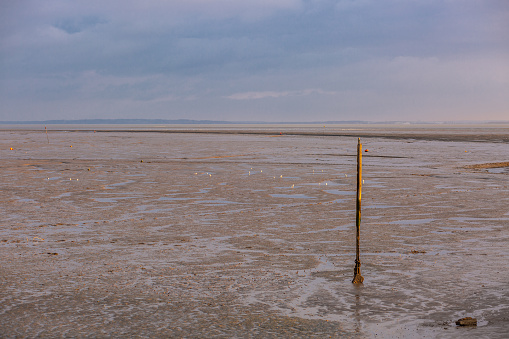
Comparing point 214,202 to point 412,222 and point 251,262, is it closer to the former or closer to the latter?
point 412,222

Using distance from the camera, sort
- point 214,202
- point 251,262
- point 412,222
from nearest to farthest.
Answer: point 251,262
point 412,222
point 214,202

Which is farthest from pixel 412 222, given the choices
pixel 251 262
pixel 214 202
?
pixel 214 202

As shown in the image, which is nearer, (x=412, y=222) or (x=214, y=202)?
(x=412, y=222)

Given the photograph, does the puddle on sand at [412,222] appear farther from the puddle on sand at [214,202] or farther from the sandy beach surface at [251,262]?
the puddle on sand at [214,202]

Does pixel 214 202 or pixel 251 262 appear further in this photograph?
pixel 214 202

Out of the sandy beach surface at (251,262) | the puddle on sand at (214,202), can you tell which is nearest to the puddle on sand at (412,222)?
the sandy beach surface at (251,262)

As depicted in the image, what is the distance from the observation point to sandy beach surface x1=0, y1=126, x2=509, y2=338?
752 centimetres

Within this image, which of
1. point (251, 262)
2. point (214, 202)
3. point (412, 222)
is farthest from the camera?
Answer: point (214, 202)

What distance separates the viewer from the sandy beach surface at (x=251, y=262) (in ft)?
24.7

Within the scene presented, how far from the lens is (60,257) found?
1088 cm

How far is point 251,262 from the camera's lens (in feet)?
34.9

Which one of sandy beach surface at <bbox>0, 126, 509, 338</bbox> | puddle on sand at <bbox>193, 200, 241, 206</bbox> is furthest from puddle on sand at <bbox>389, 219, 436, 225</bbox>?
puddle on sand at <bbox>193, 200, 241, 206</bbox>

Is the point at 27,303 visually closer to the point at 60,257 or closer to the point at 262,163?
the point at 60,257

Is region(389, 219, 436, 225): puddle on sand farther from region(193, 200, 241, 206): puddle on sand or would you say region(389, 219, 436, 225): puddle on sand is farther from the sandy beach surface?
region(193, 200, 241, 206): puddle on sand
